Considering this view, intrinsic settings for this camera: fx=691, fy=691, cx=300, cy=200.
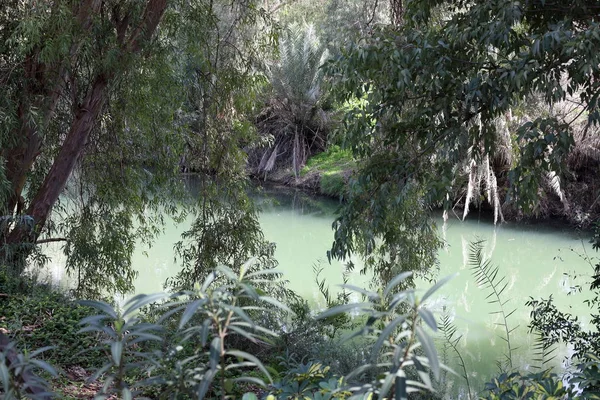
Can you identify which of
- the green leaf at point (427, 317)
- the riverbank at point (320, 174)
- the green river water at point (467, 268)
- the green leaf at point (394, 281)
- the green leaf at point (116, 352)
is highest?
the riverbank at point (320, 174)

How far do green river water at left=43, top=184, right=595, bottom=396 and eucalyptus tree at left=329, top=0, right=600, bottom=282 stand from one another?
Result: 55.6 inches

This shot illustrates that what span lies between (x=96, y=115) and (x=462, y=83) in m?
3.52

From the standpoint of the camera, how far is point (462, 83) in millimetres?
3916

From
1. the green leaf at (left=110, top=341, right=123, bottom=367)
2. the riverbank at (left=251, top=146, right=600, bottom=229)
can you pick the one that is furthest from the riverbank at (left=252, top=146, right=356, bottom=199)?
the green leaf at (left=110, top=341, right=123, bottom=367)

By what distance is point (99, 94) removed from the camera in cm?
596

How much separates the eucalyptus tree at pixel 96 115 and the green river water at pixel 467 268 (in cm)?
96

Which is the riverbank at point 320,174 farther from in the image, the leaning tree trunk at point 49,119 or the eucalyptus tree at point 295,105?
the leaning tree trunk at point 49,119

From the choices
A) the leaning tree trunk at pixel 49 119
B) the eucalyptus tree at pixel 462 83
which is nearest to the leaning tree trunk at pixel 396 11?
the eucalyptus tree at pixel 462 83

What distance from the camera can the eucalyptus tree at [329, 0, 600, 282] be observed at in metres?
3.46

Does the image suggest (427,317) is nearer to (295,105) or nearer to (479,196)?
(479,196)

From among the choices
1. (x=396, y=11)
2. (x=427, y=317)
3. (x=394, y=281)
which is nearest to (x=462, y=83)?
(x=396, y=11)

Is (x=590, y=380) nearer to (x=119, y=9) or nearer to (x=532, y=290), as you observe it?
(x=119, y=9)

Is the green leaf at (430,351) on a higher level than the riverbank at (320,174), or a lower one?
lower

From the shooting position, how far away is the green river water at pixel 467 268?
707 centimetres
